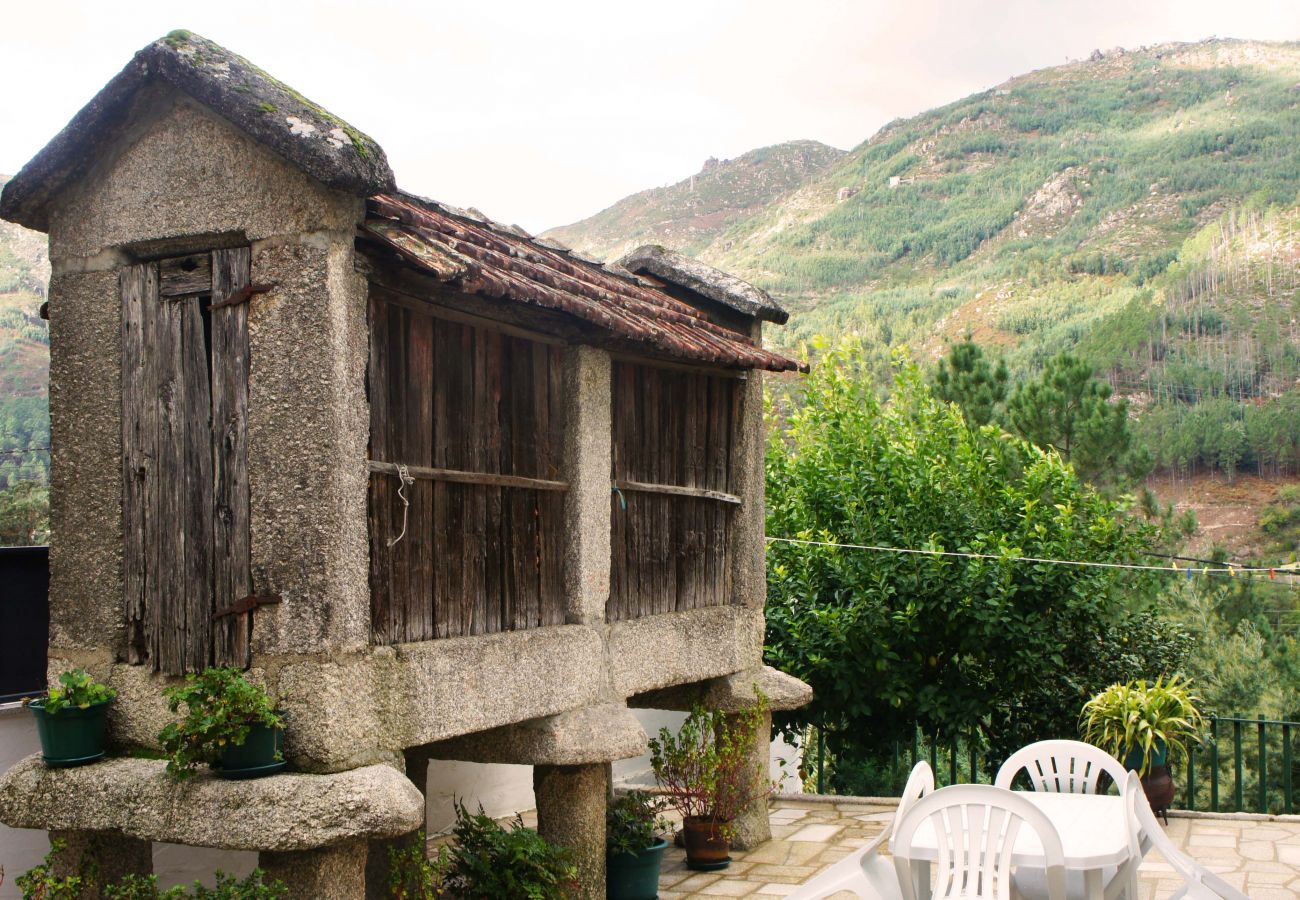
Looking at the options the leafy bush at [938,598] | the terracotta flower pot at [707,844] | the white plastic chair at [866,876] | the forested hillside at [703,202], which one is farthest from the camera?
the forested hillside at [703,202]

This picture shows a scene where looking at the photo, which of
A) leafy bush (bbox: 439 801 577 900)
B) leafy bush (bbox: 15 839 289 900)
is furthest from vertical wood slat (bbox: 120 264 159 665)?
leafy bush (bbox: 439 801 577 900)

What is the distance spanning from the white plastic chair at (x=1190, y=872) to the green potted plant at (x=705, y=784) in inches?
111

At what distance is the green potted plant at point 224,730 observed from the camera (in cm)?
398

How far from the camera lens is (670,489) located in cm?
675

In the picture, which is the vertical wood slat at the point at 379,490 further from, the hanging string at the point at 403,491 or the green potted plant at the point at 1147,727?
the green potted plant at the point at 1147,727

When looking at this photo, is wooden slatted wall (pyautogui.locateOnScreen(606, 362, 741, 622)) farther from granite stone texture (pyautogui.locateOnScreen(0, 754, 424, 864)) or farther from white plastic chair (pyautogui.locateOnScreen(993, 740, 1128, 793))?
granite stone texture (pyautogui.locateOnScreen(0, 754, 424, 864))

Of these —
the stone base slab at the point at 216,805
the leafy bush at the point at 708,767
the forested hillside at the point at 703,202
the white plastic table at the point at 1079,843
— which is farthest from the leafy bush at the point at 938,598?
the forested hillside at the point at 703,202

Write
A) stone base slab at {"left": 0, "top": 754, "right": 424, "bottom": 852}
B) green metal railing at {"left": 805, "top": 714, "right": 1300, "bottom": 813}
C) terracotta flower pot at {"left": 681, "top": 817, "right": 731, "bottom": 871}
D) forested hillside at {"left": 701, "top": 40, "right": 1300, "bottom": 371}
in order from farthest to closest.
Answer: forested hillside at {"left": 701, "top": 40, "right": 1300, "bottom": 371}
green metal railing at {"left": 805, "top": 714, "right": 1300, "bottom": 813}
terracotta flower pot at {"left": 681, "top": 817, "right": 731, "bottom": 871}
stone base slab at {"left": 0, "top": 754, "right": 424, "bottom": 852}

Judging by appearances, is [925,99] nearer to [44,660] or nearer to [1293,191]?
[1293,191]

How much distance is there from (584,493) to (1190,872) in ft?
9.87

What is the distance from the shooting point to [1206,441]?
135ft

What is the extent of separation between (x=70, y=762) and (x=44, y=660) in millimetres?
1654

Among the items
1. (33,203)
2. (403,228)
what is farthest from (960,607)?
(33,203)

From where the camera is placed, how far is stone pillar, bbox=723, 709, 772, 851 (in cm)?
749
